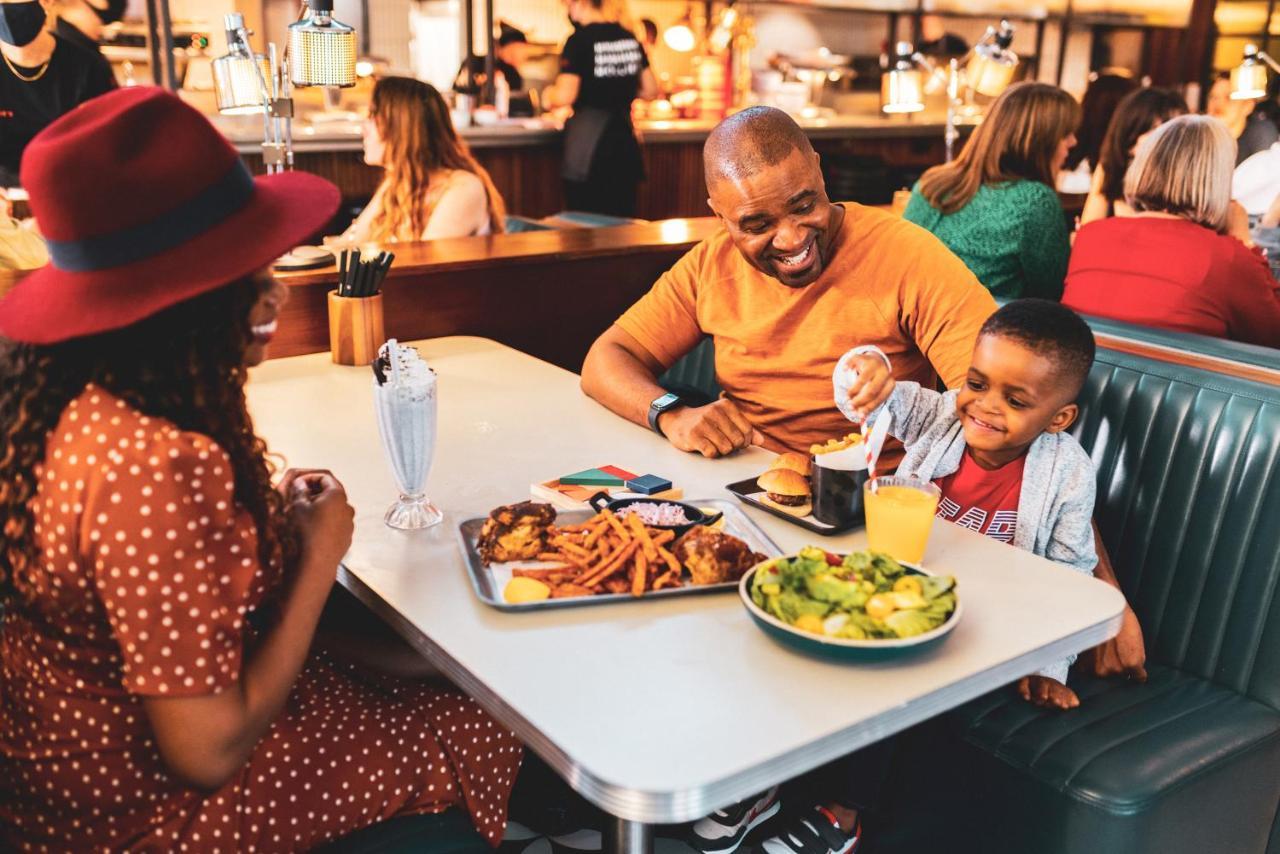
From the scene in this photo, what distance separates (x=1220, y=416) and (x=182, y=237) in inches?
70.7

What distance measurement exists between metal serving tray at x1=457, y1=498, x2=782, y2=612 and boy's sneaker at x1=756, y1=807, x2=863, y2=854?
636mm

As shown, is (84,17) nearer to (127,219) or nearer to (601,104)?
(601,104)

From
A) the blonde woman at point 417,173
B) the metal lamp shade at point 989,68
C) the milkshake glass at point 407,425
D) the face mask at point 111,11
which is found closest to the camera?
the milkshake glass at point 407,425

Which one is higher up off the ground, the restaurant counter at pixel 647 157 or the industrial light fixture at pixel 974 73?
the industrial light fixture at pixel 974 73

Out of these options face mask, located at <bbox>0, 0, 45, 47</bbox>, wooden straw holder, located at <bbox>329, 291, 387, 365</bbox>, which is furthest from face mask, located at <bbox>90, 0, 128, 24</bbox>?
wooden straw holder, located at <bbox>329, 291, 387, 365</bbox>

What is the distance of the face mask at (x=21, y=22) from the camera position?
13.6 ft

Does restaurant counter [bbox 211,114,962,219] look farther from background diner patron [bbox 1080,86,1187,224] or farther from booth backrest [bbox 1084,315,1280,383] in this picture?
booth backrest [bbox 1084,315,1280,383]

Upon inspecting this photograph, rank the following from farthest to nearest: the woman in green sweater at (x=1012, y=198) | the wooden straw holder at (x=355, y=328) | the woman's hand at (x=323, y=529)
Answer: the woman in green sweater at (x=1012, y=198) < the wooden straw holder at (x=355, y=328) < the woman's hand at (x=323, y=529)

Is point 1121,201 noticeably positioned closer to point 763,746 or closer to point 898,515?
point 898,515

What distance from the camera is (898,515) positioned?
1.52 meters

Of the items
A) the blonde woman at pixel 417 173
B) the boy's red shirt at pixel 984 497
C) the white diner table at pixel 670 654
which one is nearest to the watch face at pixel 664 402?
the white diner table at pixel 670 654

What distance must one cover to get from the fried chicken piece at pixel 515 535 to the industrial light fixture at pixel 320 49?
67.9 inches

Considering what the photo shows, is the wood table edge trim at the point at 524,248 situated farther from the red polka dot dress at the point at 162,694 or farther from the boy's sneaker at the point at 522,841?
the red polka dot dress at the point at 162,694

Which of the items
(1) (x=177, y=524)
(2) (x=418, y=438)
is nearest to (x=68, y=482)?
(1) (x=177, y=524)
